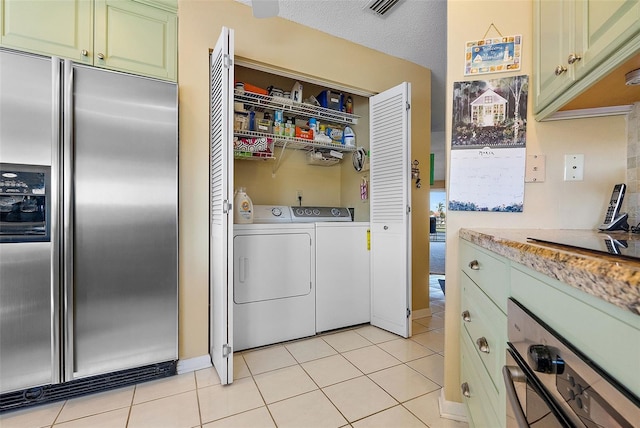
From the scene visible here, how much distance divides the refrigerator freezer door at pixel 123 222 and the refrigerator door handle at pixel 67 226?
0.01m

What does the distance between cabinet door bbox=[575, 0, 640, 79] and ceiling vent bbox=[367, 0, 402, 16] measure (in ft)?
4.66

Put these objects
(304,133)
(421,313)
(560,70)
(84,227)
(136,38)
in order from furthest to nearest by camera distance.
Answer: (421,313) → (304,133) → (136,38) → (84,227) → (560,70)

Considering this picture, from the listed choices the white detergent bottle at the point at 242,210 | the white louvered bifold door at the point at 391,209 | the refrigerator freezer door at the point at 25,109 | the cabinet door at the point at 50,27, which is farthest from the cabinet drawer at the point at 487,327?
the cabinet door at the point at 50,27

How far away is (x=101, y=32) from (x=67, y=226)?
1186 millimetres

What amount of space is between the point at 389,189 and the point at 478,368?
1.70 meters

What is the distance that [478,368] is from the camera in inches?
41.7

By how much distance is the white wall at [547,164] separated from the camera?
128 cm

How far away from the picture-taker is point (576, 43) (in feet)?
3.29

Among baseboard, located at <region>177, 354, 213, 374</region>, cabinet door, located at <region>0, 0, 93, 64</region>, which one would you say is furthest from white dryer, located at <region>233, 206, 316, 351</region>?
cabinet door, located at <region>0, 0, 93, 64</region>

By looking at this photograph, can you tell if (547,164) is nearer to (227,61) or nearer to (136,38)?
(227,61)

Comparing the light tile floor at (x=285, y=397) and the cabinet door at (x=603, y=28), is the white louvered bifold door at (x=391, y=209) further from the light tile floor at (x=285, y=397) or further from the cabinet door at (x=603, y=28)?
the cabinet door at (x=603, y=28)

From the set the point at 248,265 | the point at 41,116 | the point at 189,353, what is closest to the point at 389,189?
the point at 248,265

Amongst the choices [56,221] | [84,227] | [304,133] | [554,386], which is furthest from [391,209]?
[56,221]

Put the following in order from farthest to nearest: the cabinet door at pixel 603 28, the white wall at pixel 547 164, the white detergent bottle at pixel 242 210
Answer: the white detergent bottle at pixel 242 210
the white wall at pixel 547 164
the cabinet door at pixel 603 28
